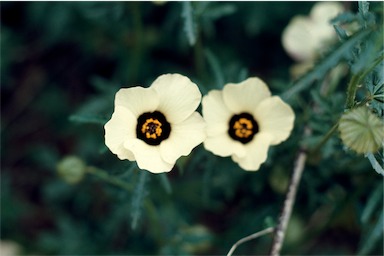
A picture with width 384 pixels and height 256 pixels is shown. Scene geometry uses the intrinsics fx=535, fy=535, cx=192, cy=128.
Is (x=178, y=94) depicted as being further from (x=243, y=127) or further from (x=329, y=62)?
(x=329, y=62)

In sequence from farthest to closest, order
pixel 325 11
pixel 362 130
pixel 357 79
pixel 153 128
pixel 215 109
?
pixel 325 11 → pixel 215 109 → pixel 153 128 → pixel 357 79 → pixel 362 130

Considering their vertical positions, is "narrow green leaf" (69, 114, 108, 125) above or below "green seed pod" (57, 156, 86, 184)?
below

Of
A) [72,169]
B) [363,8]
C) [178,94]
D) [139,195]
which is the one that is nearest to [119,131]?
[178,94]

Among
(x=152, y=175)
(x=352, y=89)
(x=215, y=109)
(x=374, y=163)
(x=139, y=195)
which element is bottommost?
(x=374, y=163)

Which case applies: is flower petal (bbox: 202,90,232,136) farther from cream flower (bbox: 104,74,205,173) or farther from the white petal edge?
cream flower (bbox: 104,74,205,173)

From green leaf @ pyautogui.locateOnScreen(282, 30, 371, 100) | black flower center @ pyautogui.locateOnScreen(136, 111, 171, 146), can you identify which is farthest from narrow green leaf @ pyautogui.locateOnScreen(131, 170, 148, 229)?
green leaf @ pyautogui.locateOnScreen(282, 30, 371, 100)

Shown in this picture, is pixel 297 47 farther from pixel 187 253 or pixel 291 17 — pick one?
pixel 187 253

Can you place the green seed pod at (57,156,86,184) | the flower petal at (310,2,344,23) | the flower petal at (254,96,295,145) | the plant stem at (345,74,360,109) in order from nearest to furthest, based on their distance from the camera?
1. the plant stem at (345,74,360,109)
2. the flower petal at (254,96,295,145)
3. the green seed pod at (57,156,86,184)
4. the flower petal at (310,2,344,23)
